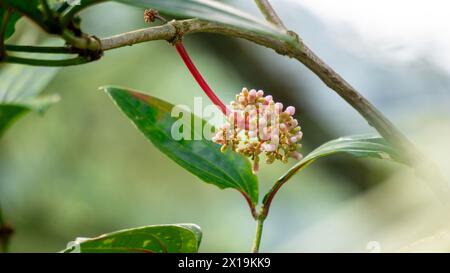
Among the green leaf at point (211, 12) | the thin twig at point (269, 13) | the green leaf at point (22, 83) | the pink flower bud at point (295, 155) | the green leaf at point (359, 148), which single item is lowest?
the green leaf at point (211, 12)

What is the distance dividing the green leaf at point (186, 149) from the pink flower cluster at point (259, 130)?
0.13 metres

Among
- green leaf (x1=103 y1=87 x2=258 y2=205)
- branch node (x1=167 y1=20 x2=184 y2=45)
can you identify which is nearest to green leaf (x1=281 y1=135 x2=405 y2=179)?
green leaf (x1=103 y1=87 x2=258 y2=205)

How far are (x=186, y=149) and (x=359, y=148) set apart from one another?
24cm

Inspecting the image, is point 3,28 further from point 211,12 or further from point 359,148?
point 359,148

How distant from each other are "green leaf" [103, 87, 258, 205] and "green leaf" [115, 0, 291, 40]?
1.26 ft

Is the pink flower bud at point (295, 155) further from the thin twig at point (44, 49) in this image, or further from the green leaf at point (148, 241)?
the thin twig at point (44, 49)

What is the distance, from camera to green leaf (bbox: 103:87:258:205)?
92 cm

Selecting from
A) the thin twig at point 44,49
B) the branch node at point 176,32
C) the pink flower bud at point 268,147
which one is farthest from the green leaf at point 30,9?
the pink flower bud at point 268,147

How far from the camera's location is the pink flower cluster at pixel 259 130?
77 centimetres

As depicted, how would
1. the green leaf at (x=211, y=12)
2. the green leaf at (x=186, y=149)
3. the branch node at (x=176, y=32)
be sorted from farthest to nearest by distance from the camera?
the green leaf at (x=186, y=149) < the branch node at (x=176, y=32) < the green leaf at (x=211, y=12)

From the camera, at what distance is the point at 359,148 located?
81 centimetres

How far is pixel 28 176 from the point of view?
3.33 meters

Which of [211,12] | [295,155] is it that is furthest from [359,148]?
[211,12]
